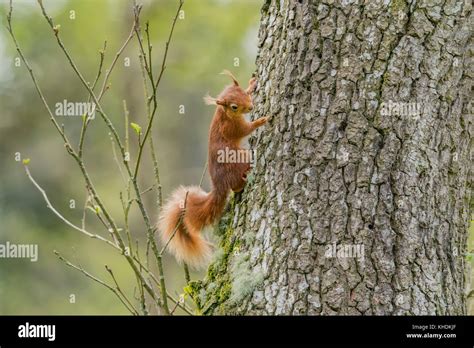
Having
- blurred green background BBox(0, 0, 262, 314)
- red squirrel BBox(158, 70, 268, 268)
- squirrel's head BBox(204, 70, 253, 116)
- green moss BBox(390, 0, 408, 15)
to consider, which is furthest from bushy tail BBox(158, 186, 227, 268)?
blurred green background BBox(0, 0, 262, 314)

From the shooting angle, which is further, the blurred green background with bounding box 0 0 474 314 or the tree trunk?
the blurred green background with bounding box 0 0 474 314

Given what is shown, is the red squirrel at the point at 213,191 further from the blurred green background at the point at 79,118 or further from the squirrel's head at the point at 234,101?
the blurred green background at the point at 79,118

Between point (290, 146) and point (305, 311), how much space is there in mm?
680

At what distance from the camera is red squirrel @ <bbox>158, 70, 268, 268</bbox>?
3.22 meters

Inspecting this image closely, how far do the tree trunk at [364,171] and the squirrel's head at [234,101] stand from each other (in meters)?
0.51

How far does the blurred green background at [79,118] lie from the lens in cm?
949

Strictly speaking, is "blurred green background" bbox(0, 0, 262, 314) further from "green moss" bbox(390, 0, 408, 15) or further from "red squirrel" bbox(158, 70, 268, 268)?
"green moss" bbox(390, 0, 408, 15)

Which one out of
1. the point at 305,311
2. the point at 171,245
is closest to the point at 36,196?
the point at 171,245

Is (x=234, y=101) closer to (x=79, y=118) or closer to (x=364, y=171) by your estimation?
(x=364, y=171)

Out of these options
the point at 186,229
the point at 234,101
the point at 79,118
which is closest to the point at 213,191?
the point at 186,229

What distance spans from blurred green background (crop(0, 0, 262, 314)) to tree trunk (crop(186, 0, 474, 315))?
6.48 m

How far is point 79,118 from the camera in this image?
9438 millimetres

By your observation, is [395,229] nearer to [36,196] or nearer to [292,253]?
[292,253]

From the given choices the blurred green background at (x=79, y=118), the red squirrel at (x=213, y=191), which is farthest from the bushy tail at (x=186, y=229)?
the blurred green background at (x=79, y=118)
